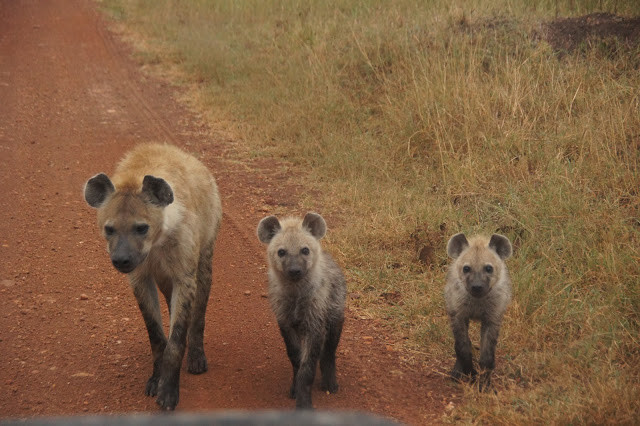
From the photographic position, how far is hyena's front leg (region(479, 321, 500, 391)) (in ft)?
12.7

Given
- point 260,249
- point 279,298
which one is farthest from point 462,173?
point 279,298

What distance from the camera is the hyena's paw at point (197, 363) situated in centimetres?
420

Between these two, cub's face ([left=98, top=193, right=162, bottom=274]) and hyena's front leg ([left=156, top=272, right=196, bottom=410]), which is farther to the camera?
hyena's front leg ([left=156, top=272, right=196, bottom=410])

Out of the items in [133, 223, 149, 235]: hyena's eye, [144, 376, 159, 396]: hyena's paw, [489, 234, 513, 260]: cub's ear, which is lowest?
[144, 376, 159, 396]: hyena's paw

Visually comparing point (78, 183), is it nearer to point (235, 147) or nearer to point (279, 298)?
point (235, 147)

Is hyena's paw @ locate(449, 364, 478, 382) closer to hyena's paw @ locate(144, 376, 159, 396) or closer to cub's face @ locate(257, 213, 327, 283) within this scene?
cub's face @ locate(257, 213, 327, 283)

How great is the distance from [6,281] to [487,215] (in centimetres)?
343

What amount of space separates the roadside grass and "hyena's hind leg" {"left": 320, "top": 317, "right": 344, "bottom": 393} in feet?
2.04

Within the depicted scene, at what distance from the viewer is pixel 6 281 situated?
5.19 m

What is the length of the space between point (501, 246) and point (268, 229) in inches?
51.9

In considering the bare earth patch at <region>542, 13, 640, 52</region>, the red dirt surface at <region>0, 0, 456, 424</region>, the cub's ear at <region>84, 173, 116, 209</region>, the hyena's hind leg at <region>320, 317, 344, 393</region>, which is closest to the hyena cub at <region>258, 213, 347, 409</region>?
the hyena's hind leg at <region>320, 317, 344, 393</region>

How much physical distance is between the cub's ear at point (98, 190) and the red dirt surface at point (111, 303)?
3.23ft

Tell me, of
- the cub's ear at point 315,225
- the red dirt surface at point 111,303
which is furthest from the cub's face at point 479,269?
the cub's ear at point 315,225

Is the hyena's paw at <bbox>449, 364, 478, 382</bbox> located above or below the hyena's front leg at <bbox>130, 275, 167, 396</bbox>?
below
